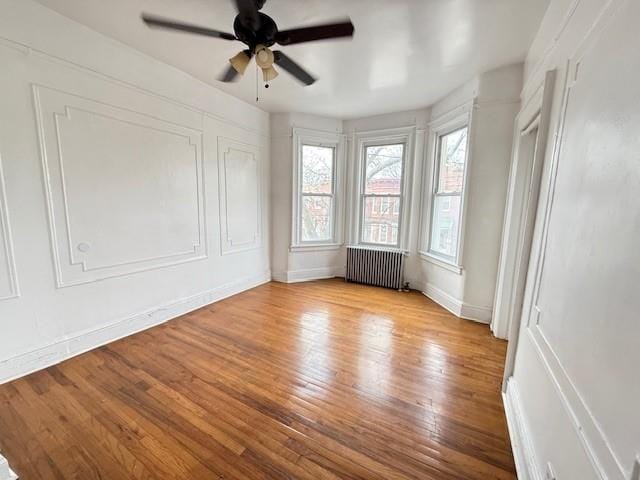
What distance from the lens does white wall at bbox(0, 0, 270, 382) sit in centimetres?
199

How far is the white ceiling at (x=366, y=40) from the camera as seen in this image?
76.6 inches

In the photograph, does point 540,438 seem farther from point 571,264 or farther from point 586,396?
point 571,264

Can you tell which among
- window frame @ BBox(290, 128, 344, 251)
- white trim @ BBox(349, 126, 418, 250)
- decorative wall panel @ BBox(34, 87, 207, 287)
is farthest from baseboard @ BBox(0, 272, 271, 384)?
white trim @ BBox(349, 126, 418, 250)

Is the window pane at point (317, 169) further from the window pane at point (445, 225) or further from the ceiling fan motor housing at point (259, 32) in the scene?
the ceiling fan motor housing at point (259, 32)

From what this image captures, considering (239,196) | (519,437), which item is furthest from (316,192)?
(519,437)

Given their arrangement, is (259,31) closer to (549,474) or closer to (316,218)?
(549,474)

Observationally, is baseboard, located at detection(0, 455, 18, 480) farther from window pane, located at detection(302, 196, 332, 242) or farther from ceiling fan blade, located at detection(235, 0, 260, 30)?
window pane, located at detection(302, 196, 332, 242)

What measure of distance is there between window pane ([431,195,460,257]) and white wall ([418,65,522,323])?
354 millimetres

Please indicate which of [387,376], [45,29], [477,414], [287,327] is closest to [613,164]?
[477,414]

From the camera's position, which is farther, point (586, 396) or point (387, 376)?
point (387, 376)

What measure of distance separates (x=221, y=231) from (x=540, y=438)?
11.8 ft

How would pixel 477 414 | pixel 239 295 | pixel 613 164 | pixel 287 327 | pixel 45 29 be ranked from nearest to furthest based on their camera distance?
1. pixel 613 164
2. pixel 477 414
3. pixel 45 29
4. pixel 287 327
5. pixel 239 295

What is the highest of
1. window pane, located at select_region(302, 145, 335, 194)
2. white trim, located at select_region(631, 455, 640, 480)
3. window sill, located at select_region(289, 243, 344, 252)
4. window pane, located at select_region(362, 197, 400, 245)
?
window pane, located at select_region(302, 145, 335, 194)

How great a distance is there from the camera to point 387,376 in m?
2.16
